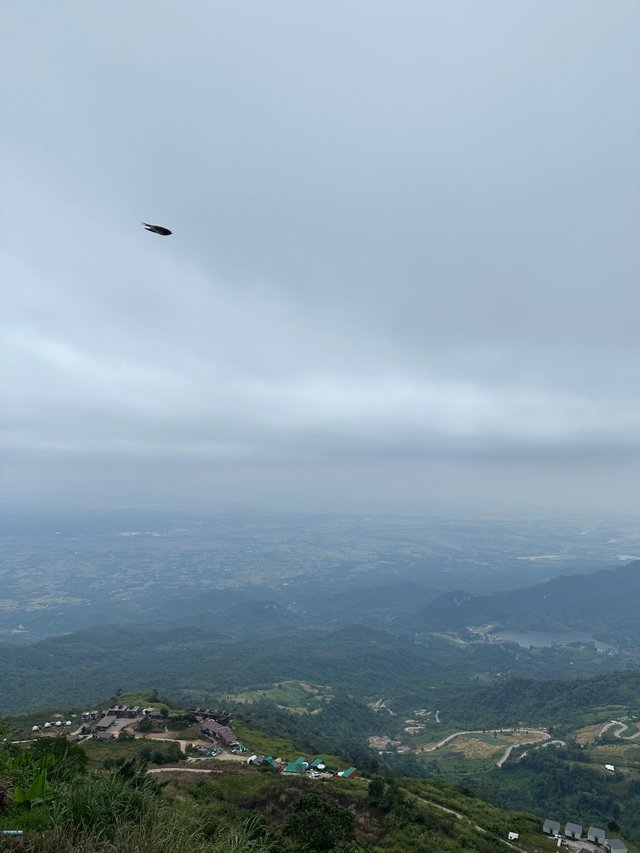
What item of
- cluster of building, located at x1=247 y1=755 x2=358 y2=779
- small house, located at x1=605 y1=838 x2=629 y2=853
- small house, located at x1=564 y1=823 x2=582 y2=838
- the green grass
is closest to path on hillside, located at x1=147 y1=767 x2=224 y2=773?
the green grass

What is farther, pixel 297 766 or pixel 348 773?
pixel 348 773

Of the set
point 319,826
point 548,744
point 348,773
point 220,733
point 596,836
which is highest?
point 319,826

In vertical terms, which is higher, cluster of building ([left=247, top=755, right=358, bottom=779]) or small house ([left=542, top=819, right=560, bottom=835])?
cluster of building ([left=247, top=755, right=358, bottom=779])

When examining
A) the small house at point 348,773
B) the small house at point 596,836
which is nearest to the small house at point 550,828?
the small house at point 596,836

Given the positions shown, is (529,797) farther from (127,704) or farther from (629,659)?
(629,659)

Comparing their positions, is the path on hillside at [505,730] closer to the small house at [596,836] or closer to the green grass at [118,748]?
the small house at [596,836]

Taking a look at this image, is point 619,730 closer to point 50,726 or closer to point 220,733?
point 220,733

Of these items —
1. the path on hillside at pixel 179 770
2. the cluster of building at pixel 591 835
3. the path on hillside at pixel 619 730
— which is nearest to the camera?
the cluster of building at pixel 591 835

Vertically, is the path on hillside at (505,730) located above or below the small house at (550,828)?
below

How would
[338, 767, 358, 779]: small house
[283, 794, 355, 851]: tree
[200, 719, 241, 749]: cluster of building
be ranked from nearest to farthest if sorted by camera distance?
[283, 794, 355, 851]: tree → [338, 767, 358, 779]: small house → [200, 719, 241, 749]: cluster of building

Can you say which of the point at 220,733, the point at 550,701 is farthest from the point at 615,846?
the point at 550,701

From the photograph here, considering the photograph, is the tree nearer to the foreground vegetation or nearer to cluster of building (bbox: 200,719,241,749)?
the foreground vegetation
